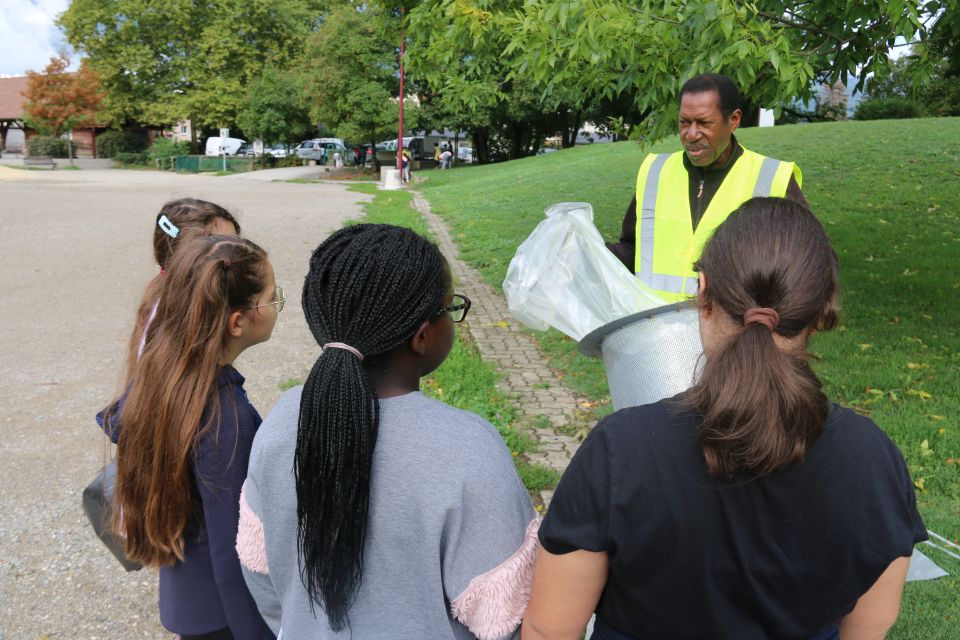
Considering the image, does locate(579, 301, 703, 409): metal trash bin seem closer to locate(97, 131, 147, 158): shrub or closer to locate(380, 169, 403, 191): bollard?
locate(380, 169, 403, 191): bollard

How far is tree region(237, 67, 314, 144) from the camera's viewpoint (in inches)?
1646

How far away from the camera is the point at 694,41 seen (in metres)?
4.48

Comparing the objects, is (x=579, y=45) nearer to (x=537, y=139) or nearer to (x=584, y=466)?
(x=584, y=466)

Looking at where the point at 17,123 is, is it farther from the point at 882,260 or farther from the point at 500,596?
the point at 500,596

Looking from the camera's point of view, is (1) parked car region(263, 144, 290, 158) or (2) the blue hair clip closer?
(2) the blue hair clip

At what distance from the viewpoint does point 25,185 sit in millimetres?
25891

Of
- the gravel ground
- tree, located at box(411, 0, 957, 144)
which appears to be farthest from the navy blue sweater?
tree, located at box(411, 0, 957, 144)

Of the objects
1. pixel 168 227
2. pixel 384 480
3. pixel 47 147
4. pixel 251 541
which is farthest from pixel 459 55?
pixel 47 147

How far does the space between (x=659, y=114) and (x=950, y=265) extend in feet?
16.7

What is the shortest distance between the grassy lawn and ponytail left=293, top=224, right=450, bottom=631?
248 cm

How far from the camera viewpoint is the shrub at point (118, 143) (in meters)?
48.9

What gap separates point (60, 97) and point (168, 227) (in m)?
45.7

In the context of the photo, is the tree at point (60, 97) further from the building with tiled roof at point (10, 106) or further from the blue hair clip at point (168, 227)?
the blue hair clip at point (168, 227)

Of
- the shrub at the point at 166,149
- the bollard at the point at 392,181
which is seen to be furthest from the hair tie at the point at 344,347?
the shrub at the point at 166,149
